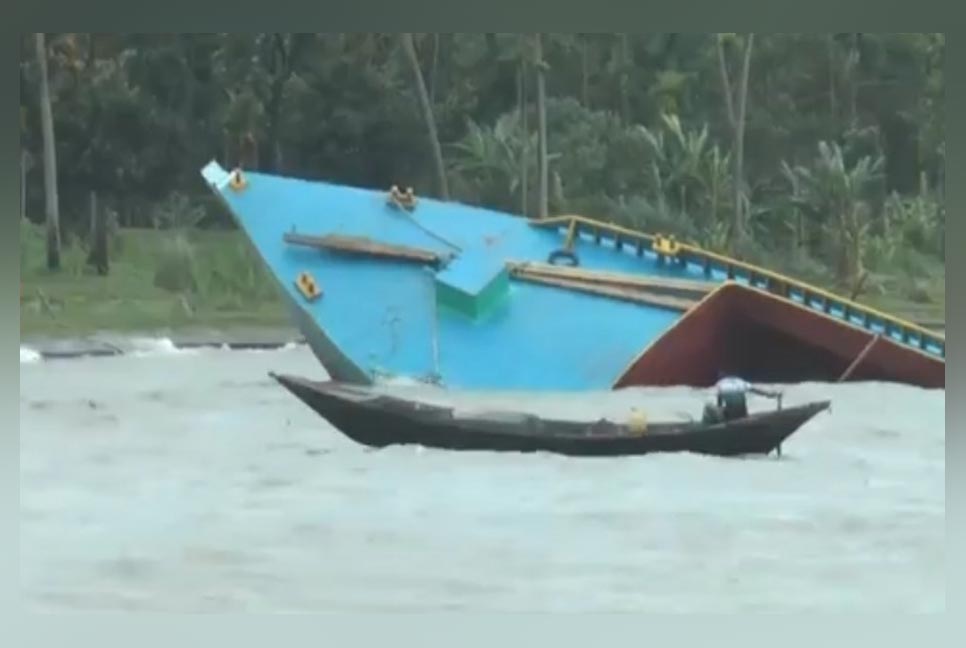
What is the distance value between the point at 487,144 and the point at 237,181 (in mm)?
472

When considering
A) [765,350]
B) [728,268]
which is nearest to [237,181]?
[728,268]

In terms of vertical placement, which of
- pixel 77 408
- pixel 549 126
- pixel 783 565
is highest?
pixel 549 126

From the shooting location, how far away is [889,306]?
3.53 m

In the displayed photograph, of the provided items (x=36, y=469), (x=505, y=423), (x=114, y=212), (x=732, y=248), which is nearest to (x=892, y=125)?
(x=732, y=248)

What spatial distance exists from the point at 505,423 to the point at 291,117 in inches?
27.6

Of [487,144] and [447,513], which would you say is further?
[487,144]

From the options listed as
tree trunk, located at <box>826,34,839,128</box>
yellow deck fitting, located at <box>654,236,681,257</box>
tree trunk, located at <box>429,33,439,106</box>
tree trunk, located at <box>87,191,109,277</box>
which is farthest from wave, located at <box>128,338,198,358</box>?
tree trunk, located at <box>826,34,839,128</box>

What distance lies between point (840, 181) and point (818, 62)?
0.23 m

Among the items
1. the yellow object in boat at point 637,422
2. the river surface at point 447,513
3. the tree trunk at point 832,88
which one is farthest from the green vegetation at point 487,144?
the yellow object in boat at point 637,422

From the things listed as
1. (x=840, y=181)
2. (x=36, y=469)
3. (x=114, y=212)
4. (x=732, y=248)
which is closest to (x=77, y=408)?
(x=36, y=469)

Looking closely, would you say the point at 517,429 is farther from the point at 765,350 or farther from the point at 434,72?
the point at 434,72

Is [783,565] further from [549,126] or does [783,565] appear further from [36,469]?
[36,469]

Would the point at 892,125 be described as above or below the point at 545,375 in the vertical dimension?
above

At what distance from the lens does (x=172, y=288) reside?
3533 millimetres
